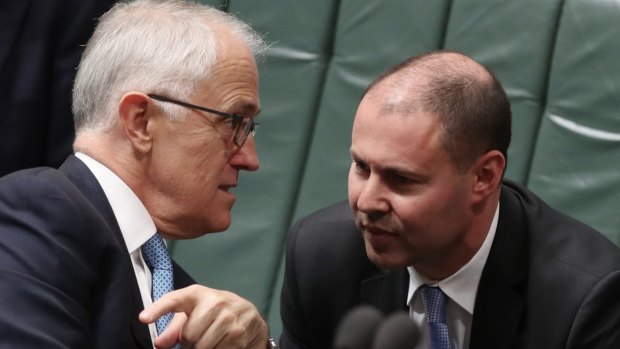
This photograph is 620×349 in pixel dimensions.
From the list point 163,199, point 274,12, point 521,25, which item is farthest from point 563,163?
point 163,199

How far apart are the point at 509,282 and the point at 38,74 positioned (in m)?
1.15

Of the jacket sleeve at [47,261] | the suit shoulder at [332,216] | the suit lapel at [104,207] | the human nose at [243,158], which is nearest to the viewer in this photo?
the jacket sleeve at [47,261]

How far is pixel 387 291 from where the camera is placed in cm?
188

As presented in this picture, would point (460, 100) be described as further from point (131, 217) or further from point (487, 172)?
point (131, 217)

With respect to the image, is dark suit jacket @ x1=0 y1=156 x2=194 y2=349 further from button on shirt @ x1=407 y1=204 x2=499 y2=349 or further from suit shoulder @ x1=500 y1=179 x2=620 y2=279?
suit shoulder @ x1=500 y1=179 x2=620 y2=279

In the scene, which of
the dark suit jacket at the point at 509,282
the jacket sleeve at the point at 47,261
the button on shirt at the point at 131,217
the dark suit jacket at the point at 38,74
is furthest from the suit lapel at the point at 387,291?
the dark suit jacket at the point at 38,74

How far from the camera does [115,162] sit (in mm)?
1587

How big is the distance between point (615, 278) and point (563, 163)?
0.64m

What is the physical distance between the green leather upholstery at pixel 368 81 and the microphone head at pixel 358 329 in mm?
1294

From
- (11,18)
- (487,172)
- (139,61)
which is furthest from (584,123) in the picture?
(11,18)

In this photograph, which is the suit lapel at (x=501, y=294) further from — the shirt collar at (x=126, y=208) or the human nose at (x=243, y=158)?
the shirt collar at (x=126, y=208)

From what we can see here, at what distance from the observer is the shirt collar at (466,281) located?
71.9 inches

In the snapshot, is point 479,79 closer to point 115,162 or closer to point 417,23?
point 115,162

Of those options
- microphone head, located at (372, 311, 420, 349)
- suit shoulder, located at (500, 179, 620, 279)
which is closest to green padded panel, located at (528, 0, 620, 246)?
suit shoulder, located at (500, 179, 620, 279)
